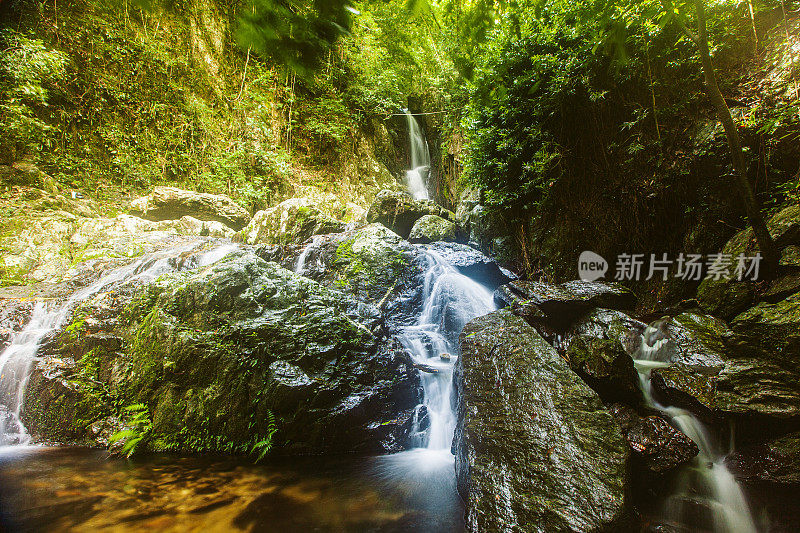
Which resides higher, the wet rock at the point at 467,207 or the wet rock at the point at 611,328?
the wet rock at the point at 467,207

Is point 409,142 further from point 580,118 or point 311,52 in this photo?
point 311,52

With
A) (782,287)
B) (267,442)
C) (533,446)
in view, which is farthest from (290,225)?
(782,287)

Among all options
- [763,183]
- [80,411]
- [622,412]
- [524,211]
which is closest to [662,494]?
[622,412]

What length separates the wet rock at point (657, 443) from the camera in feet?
9.19

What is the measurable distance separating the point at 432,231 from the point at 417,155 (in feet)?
27.9

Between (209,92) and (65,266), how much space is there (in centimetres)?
810

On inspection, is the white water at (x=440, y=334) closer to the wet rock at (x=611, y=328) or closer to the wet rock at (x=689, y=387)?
the wet rock at (x=611, y=328)

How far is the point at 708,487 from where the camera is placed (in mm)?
2801

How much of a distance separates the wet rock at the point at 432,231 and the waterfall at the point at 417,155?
20.7 feet

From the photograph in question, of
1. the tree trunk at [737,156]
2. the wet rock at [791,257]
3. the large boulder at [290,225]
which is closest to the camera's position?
the tree trunk at [737,156]

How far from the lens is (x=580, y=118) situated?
6180 mm

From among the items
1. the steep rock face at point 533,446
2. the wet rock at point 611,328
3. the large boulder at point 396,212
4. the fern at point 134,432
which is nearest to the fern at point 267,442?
the fern at point 134,432

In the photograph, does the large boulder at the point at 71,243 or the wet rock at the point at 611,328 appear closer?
the wet rock at the point at 611,328

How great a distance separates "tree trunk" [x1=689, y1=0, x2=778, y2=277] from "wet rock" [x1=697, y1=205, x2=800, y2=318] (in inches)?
10.4
